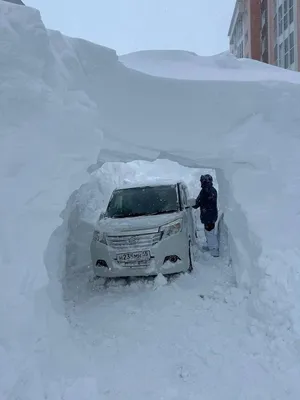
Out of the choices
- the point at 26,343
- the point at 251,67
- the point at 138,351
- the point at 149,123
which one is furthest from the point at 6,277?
the point at 251,67

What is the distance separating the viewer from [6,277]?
4.38 m

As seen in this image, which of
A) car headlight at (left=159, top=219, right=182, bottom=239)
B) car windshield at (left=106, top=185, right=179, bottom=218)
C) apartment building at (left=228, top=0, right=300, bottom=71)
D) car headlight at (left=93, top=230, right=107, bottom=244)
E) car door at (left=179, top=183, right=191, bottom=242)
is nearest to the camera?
car headlight at (left=159, top=219, right=182, bottom=239)

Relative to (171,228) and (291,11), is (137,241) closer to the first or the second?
(171,228)

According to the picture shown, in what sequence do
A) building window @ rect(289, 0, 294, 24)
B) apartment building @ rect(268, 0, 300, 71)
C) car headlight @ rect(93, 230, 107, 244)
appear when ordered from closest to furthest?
car headlight @ rect(93, 230, 107, 244)
apartment building @ rect(268, 0, 300, 71)
building window @ rect(289, 0, 294, 24)

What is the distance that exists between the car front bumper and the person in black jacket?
4.25 ft

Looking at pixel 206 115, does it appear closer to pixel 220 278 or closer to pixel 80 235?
pixel 220 278

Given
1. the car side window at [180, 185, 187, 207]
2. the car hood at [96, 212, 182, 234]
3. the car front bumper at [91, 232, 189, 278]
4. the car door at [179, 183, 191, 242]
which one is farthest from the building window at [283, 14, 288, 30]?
the car front bumper at [91, 232, 189, 278]

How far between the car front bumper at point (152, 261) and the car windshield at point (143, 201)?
89cm

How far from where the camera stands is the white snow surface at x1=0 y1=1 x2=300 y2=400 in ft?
14.1

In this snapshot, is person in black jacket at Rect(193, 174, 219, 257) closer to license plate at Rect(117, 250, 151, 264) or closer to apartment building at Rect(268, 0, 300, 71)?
license plate at Rect(117, 250, 151, 264)

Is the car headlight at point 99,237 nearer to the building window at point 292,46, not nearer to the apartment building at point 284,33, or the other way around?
the apartment building at point 284,33

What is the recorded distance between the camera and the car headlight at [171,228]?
6.99 m

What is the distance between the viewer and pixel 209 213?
8.29 meters

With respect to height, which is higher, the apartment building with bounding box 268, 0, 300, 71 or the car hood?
the apartment building with bounding box 268, 0, 300, 71
